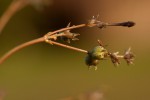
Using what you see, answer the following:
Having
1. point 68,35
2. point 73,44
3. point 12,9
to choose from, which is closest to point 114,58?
point 68,35

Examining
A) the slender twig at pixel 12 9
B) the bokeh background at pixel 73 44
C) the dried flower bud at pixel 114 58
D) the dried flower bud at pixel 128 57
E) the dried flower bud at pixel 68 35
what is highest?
the bokeh background at pixel 73 44

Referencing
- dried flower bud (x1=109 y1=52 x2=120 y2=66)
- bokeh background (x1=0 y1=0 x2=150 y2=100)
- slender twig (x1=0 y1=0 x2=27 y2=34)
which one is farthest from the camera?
bokeh background (x1=0 y1=0 x2=150 y2=100)

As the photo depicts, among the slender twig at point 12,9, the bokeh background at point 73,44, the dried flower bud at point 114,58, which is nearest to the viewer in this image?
the dried flower bud at point 114,58

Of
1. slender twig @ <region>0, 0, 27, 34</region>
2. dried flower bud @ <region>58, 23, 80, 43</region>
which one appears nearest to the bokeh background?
slender twig @ <region>0, 0, 27, 34</region>

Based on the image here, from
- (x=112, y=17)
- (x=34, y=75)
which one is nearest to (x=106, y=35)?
(x=112, y=17)

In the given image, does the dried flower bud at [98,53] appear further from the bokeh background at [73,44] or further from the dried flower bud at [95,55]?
the bokeh background at [73,44]

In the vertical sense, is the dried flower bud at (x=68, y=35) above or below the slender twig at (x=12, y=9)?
below

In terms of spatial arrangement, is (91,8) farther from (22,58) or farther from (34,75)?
(34,75)

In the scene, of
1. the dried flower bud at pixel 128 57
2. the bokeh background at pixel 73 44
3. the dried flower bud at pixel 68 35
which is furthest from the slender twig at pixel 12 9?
the bokeh background at pixel 73 44

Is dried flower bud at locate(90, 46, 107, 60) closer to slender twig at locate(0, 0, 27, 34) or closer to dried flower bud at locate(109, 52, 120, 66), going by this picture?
dried flower bud at locate(109, 52, 120, 66)
